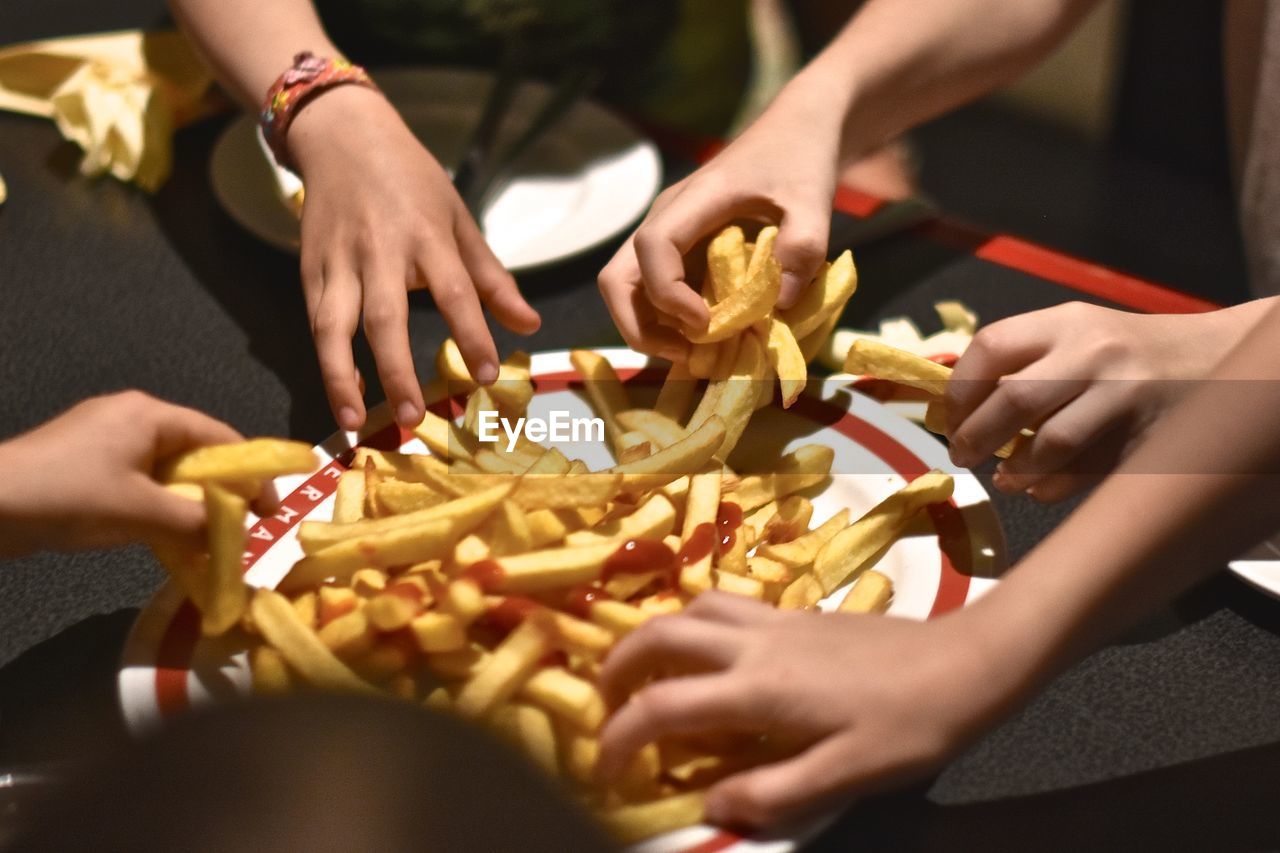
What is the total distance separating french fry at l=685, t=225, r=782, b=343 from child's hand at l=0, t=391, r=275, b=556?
1.76 ft

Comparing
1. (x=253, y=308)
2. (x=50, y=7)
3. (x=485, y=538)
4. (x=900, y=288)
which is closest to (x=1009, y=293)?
(x=900, y=288)

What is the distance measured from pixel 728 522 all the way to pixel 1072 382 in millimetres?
355

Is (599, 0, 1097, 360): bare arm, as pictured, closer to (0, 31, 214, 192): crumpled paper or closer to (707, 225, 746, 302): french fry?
(707, 225, 746, 302): french fry

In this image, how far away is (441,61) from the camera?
236cm

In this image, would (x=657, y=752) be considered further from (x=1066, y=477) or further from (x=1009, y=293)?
(x=1009, y=293)

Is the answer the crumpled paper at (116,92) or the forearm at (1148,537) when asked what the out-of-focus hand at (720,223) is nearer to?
the forearm at (1148,537)

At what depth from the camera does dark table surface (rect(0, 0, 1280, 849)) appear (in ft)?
3.31

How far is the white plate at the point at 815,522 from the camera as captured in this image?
38.7 inches

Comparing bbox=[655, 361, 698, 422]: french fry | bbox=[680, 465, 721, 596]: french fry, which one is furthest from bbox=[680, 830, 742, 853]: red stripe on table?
bbox=[655, 361, 698, 422]: french fry

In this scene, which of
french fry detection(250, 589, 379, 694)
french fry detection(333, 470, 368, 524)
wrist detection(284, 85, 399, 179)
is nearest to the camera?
french fry detection(250, 589, 379, 694)

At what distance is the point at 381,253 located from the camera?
1401mm

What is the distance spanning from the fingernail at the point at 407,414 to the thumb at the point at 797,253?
0.42 meters

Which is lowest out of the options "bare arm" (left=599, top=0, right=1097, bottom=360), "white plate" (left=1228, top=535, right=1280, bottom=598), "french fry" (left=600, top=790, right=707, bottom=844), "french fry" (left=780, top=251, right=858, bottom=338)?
"white plate" (left=1228, top=535, right=1280, bottom=598)

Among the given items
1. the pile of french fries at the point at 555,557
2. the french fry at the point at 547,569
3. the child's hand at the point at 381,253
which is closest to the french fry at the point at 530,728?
the pile of french fries at the point at 555,557
